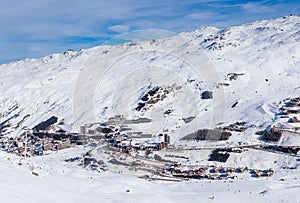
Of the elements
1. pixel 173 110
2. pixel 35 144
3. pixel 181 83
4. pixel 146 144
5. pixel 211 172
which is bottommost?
pixel 211 172

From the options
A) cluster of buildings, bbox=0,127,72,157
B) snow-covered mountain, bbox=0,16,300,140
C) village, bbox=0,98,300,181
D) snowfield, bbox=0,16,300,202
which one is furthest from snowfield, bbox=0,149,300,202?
cluster of buildings, bbox=0,127,72,157

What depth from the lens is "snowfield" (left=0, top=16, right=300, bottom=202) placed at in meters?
18.7

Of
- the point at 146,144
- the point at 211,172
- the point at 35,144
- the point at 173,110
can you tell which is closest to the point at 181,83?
the point at 173,110

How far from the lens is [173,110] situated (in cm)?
7219

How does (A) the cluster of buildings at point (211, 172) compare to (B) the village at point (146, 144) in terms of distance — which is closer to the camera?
(A) the cluster of buildings at point (211, 172)

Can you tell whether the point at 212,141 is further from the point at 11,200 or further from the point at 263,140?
the point at 11,200

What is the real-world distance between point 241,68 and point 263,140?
44.2m

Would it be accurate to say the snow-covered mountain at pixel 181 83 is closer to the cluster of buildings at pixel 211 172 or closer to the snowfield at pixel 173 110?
the snowfield at pixel 173 110

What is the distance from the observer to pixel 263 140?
4856 centimetres

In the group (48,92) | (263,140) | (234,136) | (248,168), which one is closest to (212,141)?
(234,136)

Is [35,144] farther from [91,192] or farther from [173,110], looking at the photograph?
[91,192]

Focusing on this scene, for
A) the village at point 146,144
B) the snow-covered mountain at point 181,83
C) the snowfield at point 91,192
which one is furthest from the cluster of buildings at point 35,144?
the snowfield at point 91,192

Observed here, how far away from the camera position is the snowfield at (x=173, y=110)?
61.3ft

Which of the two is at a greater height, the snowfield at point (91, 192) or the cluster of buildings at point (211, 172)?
the snowfield at point (91, 192)
